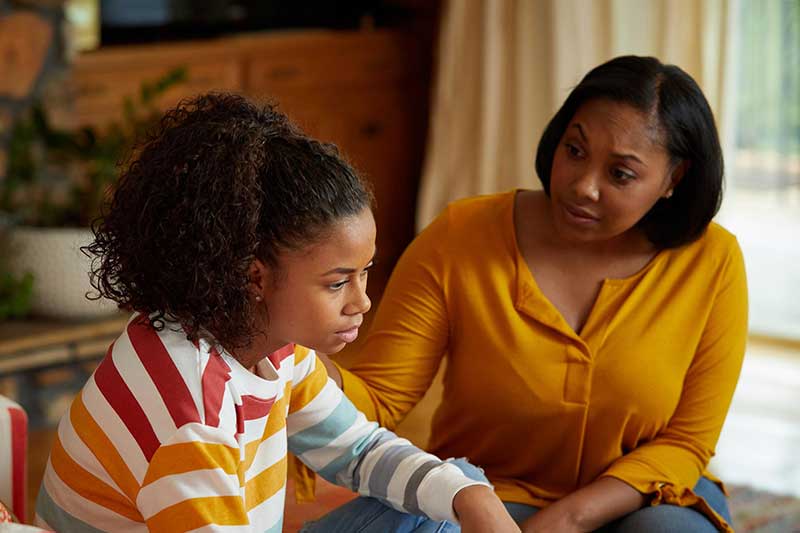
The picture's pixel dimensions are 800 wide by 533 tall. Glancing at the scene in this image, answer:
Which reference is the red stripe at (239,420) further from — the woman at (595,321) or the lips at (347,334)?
the woman at (595,321)

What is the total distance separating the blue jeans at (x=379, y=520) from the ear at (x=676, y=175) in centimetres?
55

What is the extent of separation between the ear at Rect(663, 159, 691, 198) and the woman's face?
15 mm

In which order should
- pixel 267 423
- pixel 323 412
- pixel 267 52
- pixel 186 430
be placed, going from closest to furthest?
1. pixel 186 430
2. pixel 267 423
3. pixel 323 412
4. pixel 267 52

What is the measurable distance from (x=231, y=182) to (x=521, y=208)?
77 cm

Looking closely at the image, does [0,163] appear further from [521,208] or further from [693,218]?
[693,218]

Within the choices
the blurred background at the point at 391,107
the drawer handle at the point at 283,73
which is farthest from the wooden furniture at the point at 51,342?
the drawer handle at the point at 283,73

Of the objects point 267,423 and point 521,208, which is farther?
point 521,208

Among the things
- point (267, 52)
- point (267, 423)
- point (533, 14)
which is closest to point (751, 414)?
point (533, 14)

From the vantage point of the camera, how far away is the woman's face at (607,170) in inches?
64.6

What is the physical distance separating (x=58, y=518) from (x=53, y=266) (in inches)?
74.7

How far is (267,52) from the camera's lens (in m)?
3.90

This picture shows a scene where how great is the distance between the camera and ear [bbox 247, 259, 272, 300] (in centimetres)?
117

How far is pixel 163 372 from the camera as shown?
1.13m

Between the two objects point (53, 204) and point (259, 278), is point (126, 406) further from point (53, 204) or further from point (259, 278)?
point (53, 204)
